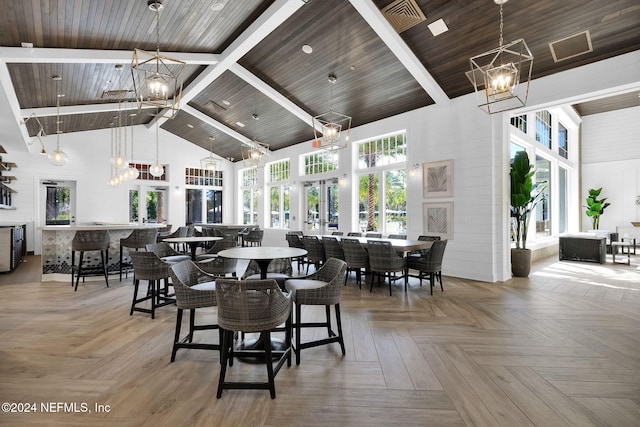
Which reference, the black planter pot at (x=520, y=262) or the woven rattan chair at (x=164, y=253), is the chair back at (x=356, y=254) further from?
the black planter pot at (x=520, y=262)

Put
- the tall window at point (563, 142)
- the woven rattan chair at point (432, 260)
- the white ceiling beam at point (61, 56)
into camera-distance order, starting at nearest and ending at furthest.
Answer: the white ceiling beam at point (61, 56) < the woven rattan chair at point (432, 260) < the tall window at point (563, 142)

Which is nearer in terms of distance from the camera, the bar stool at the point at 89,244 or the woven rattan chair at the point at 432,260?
the woven rattan chair at the point at 432,260

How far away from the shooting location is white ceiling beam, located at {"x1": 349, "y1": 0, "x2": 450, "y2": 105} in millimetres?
4746

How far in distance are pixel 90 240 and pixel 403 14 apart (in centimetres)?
585

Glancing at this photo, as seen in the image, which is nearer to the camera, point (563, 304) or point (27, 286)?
point (563, 304)

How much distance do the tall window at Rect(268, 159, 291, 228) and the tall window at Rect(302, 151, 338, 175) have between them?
40.8 inches

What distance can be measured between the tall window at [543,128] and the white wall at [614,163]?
9.81 feet

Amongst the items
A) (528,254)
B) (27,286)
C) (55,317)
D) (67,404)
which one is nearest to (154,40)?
(55,317)

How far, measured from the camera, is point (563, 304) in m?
4.42

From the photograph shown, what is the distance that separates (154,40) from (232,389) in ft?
17.0

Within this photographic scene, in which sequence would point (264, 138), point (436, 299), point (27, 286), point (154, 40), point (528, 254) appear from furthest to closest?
point (264, 138)
point (528, 254)
point (27, 286)
point (154, 40)
point (436, 299)

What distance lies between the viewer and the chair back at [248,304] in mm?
2148

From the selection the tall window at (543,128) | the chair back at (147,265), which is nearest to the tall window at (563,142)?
the tall window at (543,128)

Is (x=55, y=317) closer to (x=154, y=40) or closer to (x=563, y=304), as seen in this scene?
(x=154, y=40)
